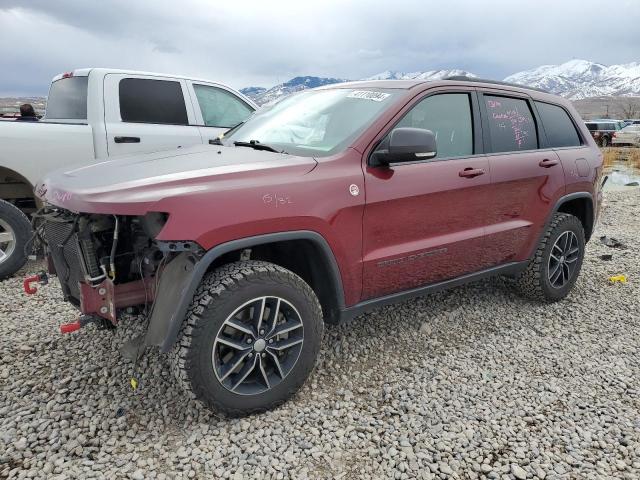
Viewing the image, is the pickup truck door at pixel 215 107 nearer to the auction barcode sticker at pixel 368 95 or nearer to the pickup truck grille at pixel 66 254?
the auction barcode sticker at pixel 368 95

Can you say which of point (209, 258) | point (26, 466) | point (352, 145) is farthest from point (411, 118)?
point (26, 466)

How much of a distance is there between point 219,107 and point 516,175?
3.70 meters

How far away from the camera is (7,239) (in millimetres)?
4520

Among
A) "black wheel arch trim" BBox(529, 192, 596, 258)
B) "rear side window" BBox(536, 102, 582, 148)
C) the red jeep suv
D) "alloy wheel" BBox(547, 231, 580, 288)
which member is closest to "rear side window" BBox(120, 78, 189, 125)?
the red jeep suv

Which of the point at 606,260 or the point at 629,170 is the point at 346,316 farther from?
the point at 629,170

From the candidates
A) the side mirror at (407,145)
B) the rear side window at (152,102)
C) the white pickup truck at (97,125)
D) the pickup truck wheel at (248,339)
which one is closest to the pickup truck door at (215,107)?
the white pickup truck at (97,125)

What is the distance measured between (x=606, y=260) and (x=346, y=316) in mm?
4122

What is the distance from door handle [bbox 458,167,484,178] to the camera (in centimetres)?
321

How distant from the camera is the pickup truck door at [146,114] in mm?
5062

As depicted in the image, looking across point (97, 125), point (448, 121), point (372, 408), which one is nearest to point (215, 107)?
point (97, 125)

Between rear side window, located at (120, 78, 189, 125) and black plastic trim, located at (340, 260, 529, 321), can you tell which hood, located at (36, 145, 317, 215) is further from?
rear side window, located at (120, 78, 189, 125)

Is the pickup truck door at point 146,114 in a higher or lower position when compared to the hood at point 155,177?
higher

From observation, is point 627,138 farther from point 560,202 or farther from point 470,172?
point 470,172

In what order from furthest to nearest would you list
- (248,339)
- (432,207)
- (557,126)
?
(557,126) < (432,207) < (248,339)
